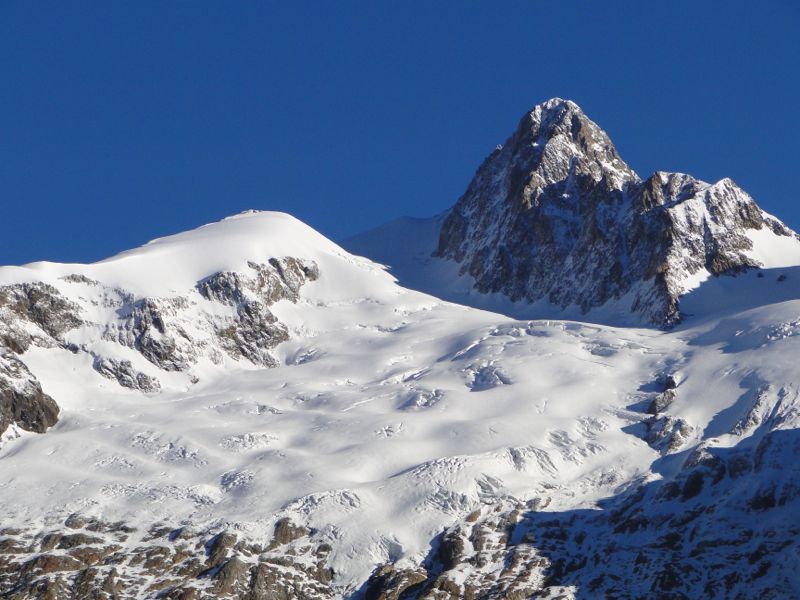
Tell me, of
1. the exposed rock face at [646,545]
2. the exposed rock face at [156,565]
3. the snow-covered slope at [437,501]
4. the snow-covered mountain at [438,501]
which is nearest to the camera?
the exposed rock face at [646,545]

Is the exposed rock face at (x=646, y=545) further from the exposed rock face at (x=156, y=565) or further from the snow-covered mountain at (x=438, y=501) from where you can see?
the exposed rock face at (x=156, y=565)

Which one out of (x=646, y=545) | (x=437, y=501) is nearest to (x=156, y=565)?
(x=437, y=501)

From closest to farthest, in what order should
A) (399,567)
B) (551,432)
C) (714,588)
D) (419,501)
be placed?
(714,588) < (399,567) < (419,501) < (551,432)

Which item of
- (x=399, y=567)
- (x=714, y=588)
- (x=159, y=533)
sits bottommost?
(x=714, y=588)

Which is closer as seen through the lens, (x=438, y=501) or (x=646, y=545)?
(x=646, y=545)

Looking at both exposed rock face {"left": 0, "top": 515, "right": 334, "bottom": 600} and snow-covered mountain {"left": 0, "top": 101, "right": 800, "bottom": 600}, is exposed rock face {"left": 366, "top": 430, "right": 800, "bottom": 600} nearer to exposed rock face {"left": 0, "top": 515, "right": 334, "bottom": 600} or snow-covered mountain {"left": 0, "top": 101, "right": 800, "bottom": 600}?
snow-covered mountain {"left": 0, "top": 101, "right": 800, "bottom": 600}

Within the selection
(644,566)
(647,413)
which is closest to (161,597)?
(644,566)

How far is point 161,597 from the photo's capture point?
16138 cm

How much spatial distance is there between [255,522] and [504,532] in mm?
25203

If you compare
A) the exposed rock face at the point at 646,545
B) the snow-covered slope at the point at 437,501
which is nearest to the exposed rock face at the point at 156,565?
the snow-covered slope at the point at 437,501

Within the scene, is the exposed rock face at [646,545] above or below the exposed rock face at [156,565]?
below

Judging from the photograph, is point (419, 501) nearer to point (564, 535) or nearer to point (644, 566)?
point (564, 535)

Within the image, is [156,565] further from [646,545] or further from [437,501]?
[646,545]

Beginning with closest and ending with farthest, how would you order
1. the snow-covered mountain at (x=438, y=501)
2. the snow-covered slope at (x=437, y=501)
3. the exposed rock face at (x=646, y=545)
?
the exposed rock face at (x=646, y=545) → the snow-covered mountain at (x=438, y=501) → the snow-covered slope at (x=437, y=501)
